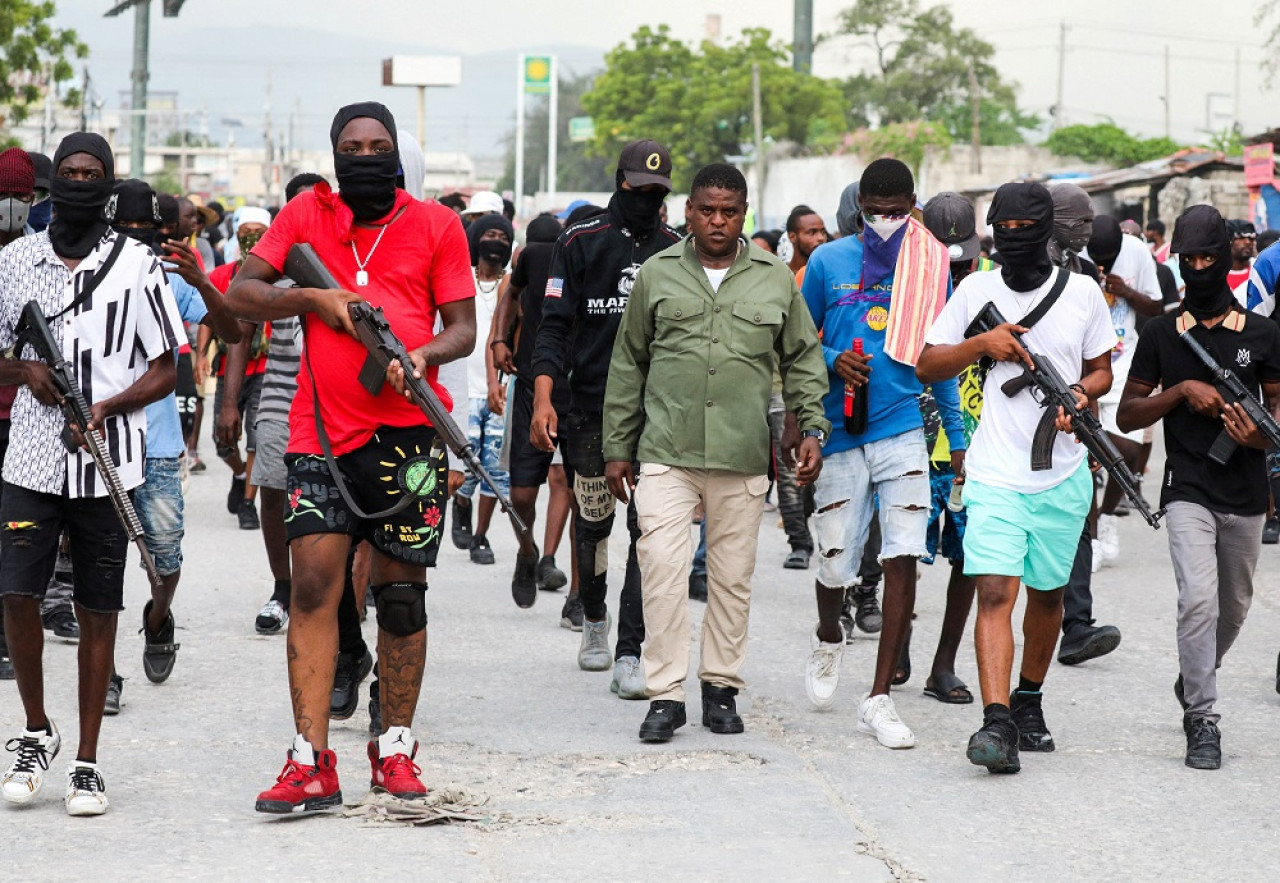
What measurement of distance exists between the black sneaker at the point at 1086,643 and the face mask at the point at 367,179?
13.1ft

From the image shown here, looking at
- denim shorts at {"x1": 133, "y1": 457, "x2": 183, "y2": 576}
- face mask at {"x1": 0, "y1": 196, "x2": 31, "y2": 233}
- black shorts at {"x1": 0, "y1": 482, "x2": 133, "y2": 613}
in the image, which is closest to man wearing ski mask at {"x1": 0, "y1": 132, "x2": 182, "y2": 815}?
black shorts at {"x1": 0, "y1": 482, "x2": 133, "y2": 613}

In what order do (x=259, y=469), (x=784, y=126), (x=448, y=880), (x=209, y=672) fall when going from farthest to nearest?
(x=784, y=126) → (x=259, y=469) → (x=209, y=672) → (x=448, y=880)

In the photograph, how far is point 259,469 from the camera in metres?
8.37

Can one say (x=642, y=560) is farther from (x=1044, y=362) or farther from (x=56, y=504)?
(x=56, y=504)

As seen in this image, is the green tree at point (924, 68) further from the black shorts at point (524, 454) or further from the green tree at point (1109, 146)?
the black shorts at point (524, 454)

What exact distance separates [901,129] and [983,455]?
47105 millimetres

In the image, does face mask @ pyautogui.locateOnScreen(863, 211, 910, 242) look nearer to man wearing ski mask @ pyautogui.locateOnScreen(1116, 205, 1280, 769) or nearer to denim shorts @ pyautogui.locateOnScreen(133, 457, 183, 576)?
man wearing ski mask @ pyautogui.locateOnScreen(1116, 205, 1280, 769)

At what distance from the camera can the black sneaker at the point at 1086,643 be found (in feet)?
26.0

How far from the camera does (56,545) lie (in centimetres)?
572

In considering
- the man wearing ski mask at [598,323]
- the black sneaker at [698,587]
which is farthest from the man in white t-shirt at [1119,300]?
the man wearing ski mask at [598,323]

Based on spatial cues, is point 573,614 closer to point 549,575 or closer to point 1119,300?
point 549,575

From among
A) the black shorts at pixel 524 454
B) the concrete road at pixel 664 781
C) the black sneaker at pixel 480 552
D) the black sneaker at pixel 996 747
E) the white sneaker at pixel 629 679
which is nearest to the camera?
the concrete road at pixel 664 781

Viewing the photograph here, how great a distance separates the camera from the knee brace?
559cm

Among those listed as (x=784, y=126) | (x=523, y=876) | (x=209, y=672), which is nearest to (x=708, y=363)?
(x=523, y=876)
